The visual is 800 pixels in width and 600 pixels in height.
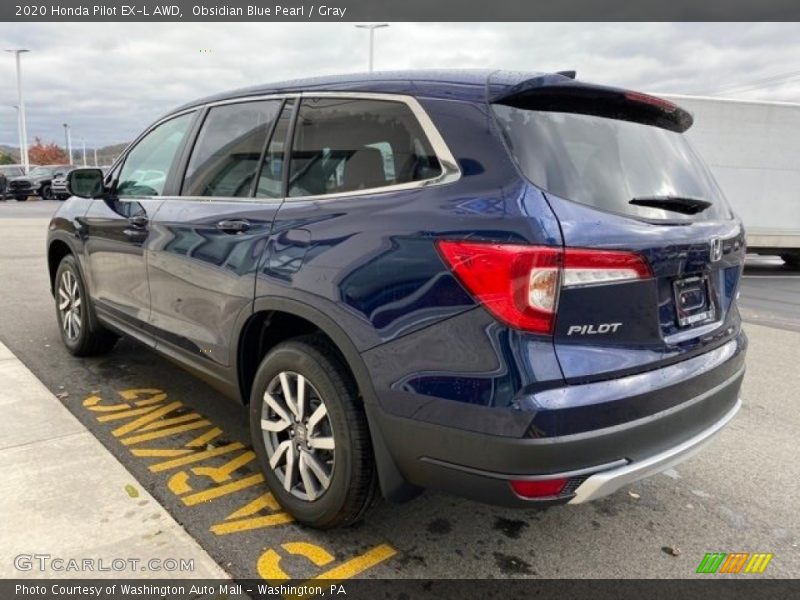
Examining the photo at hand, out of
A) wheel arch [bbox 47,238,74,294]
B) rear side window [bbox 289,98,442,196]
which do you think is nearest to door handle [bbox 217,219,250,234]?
rear side window [bbox 289,98,442,196]

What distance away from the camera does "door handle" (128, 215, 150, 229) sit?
11.7 ft

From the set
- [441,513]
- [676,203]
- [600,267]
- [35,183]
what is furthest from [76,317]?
[35,183]

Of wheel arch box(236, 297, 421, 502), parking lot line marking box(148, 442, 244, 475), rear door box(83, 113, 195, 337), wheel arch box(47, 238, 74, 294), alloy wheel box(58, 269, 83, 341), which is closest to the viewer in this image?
wheel arch box(236, 297, 421, 502)

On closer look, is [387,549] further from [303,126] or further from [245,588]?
[303,126]

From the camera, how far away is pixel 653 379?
2145 mm

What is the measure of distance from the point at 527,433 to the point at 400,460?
0.52m

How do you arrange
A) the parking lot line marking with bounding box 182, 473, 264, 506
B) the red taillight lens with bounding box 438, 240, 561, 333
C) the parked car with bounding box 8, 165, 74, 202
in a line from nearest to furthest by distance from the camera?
the red taillight lens with bounding box 438, 240, 561, 333 → the parking lot line marking with bounding box 182, 473, 264, 506 → the parked car with bounding box 8, 165, 74, 202

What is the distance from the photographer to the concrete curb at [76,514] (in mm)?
2342

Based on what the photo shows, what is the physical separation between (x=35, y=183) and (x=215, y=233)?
31.4 meters

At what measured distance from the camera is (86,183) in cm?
432

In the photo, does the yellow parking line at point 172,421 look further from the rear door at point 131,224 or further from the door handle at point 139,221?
the door handle at point 139,221

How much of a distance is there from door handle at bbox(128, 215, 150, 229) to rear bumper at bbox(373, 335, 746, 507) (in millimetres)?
2137

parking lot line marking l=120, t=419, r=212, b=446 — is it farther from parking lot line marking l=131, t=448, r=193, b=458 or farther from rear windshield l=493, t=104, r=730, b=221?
rear windshield l=493, t=104, r=730, b=221

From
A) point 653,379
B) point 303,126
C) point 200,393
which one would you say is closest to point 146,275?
point 200,393
